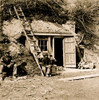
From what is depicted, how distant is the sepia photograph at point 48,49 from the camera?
662cm

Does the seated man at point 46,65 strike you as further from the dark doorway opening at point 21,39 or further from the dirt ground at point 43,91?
the dark doorway opening at point 21,39

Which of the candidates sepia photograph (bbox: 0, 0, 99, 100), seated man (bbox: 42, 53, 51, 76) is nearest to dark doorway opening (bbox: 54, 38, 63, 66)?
sepia photograph (bbox: 0, 0, 99, 100)

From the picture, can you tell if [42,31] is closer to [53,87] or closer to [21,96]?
[53,87]

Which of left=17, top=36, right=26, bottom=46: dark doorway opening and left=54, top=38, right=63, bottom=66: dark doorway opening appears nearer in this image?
left=17, top=36, right=26, bottom=46: dark doorway opening

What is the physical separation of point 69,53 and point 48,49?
5.79 feet

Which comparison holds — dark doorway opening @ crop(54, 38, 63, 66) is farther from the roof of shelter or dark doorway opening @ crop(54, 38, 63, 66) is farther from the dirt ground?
the dirt ground

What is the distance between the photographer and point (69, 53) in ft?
42.4

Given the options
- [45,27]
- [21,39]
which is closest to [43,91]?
[21,39]

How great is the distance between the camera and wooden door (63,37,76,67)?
1289 centimetres

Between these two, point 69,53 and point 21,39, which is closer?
point 21,39

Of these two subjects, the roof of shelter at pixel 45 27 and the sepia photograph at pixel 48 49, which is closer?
the sepia photograph at pixel 48 49

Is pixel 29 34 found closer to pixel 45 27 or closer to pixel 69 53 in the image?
pixel 45 27

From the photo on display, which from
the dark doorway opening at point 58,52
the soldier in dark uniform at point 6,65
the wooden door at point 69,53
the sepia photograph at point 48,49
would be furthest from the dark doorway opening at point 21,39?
the dark doorway opening at point 58,52

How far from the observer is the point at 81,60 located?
1391 cm
